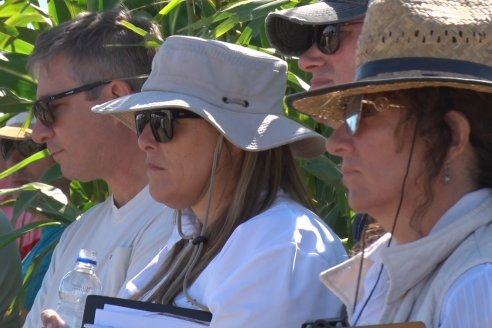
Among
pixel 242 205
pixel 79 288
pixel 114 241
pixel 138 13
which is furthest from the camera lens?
pixel 138 13

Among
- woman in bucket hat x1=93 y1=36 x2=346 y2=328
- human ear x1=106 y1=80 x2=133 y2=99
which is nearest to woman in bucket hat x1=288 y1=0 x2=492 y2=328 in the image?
woman in bucket hat x1=93 y1=36 x2=346 y2=328

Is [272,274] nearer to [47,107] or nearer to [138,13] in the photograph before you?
[47,107]

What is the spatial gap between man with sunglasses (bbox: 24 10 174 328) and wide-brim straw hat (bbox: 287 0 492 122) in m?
1.33

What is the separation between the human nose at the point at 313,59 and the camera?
3.11 m

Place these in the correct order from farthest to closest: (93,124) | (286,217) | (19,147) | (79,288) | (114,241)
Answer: (19,147) → (93,124) → (114,241) → (79,288) → (286,217)

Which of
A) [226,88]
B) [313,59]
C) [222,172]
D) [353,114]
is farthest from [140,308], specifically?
[313,59]

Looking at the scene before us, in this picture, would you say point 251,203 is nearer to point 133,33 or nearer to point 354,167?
point 354,167

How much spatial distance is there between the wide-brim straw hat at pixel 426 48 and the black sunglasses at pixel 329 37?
1001mm

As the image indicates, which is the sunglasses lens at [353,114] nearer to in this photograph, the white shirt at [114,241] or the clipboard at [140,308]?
the clipboard at [140,308]

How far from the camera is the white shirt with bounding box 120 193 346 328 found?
236 centimetres

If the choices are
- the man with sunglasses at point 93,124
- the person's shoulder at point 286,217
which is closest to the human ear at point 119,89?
the man with sunglasses at point 93,124

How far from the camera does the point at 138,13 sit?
161 inches

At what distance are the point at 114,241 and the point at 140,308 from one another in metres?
0.84

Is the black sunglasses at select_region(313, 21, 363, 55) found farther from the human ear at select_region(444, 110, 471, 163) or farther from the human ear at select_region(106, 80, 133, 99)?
the human ear at select_region(444, 110, 471, 163)
